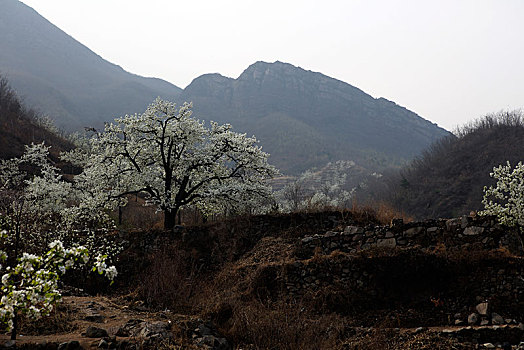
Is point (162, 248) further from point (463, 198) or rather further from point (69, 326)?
point (463, 198)

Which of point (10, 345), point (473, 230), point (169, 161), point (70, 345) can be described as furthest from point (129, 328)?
point (169, 161)

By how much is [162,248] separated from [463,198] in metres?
47.8

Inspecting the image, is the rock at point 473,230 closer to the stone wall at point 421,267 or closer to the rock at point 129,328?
the stone wall at point 421,267

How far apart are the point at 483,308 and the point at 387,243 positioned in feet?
10.9

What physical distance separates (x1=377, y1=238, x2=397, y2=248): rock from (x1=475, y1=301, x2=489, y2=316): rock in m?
3.01

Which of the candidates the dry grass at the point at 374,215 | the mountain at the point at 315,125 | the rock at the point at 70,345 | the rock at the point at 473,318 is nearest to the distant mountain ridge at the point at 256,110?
the mountain at the point at 315,125

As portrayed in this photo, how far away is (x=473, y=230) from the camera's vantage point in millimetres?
10094

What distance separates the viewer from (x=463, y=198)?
4944cm

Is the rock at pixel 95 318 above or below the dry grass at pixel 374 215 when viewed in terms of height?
below

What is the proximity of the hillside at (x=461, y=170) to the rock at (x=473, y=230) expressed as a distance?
38.8 m

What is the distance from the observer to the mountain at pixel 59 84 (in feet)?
449

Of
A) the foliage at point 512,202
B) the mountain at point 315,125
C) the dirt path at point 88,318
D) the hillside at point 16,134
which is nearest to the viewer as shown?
the dirt path at point 88,318

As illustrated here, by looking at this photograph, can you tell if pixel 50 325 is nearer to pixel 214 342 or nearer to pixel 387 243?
pixel 214 342

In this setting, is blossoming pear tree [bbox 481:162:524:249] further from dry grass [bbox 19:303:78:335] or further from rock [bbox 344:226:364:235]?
dry grass [bbox 19:303:78:335]
